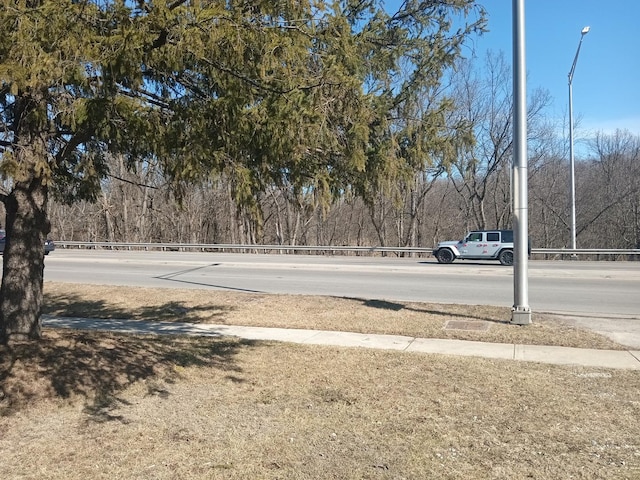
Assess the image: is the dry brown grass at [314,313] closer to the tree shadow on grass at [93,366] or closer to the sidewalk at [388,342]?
the sidewalk at [388,342]

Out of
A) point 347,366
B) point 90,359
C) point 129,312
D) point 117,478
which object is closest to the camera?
point 117,478

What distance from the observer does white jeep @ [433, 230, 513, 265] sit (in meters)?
23.8

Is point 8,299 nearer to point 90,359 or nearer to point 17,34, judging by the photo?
point 90,359

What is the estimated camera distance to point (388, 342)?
8.05m

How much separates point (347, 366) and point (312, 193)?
2.28m

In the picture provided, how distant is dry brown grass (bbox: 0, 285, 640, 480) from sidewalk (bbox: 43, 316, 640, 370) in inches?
19.6

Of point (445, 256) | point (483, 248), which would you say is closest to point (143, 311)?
point (445, 256)

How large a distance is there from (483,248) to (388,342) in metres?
17.3

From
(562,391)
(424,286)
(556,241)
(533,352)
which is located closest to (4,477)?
(562,391)

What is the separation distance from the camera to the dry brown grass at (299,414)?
12.2 ft

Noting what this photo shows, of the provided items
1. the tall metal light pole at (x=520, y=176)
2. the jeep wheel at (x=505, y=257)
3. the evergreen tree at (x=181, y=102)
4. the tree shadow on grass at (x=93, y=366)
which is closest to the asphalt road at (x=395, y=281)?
the tall metal light pole at (x=520, y=176)

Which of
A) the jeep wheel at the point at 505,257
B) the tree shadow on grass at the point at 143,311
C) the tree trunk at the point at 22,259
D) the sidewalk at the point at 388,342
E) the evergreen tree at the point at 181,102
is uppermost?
the evergreen tree at the point at 181,102

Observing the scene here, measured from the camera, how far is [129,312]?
36.7 feet

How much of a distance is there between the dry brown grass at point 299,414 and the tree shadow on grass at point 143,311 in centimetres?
302
